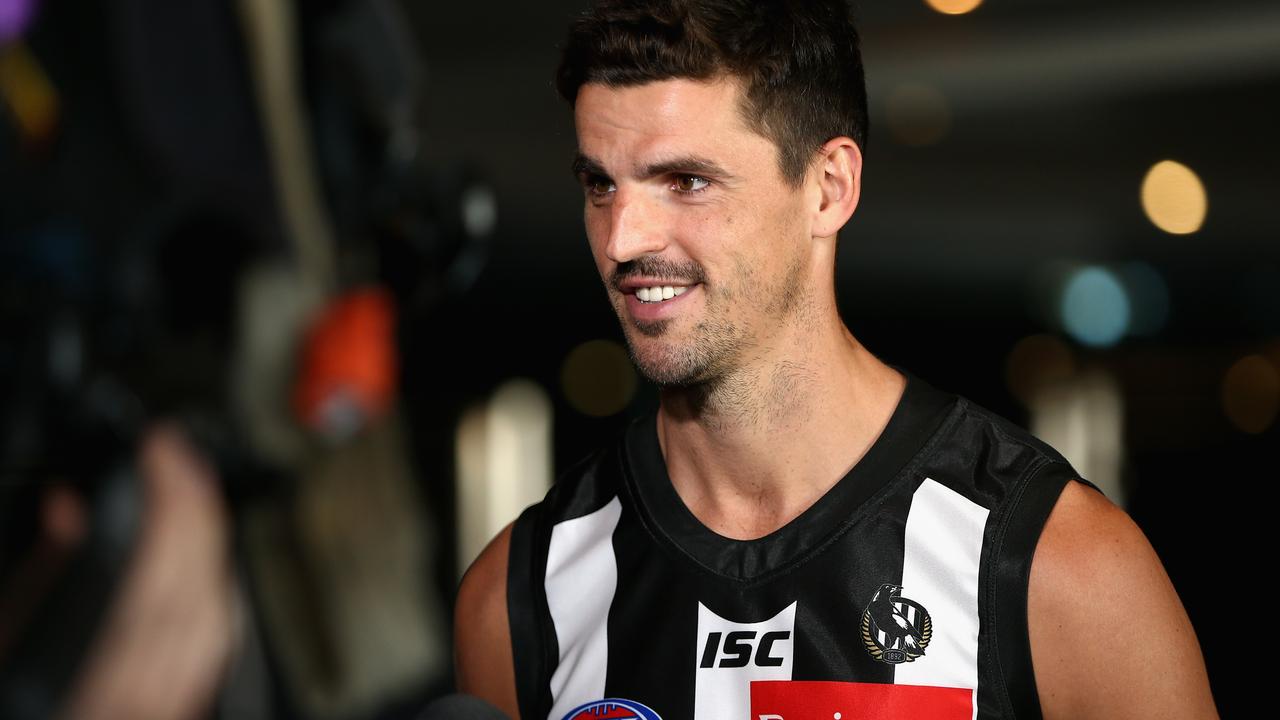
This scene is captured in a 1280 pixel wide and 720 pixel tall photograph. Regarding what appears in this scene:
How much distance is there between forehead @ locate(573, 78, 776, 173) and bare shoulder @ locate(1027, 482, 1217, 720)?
0.42 m

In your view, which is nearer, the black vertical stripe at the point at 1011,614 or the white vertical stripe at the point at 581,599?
the black vertical stripe at the point at 1011,614

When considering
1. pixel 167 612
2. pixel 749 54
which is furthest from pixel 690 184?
pixel 167 612

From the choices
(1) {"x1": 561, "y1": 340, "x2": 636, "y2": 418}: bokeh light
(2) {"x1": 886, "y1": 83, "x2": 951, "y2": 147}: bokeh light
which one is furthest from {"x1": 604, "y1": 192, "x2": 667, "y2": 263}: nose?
(1) {"x1": 561, "y1": 340, "x2": 636, "y2": 418}: bokeh light

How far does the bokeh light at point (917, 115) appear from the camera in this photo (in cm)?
577

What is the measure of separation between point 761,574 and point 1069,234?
7.42 metres

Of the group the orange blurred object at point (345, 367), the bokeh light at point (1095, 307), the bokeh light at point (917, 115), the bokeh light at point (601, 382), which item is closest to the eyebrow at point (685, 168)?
the orange blurred object at point (345, 367)

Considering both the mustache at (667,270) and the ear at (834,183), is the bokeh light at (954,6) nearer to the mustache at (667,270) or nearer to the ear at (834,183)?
the ear at (834,183)

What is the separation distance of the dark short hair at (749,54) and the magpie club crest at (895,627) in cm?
37

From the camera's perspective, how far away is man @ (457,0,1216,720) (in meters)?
1.01

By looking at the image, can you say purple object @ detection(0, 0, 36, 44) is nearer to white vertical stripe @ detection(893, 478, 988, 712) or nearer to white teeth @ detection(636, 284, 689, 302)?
white teeth @ detection(636, 284, 689, 302)

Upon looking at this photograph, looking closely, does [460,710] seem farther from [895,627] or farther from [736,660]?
[895,627]

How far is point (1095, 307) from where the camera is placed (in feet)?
29.2


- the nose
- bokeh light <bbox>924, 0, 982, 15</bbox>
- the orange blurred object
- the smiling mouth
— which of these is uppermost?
bokeh light <bbox>924, 0, 982, 15</bbox>

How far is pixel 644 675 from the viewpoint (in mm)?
1111
